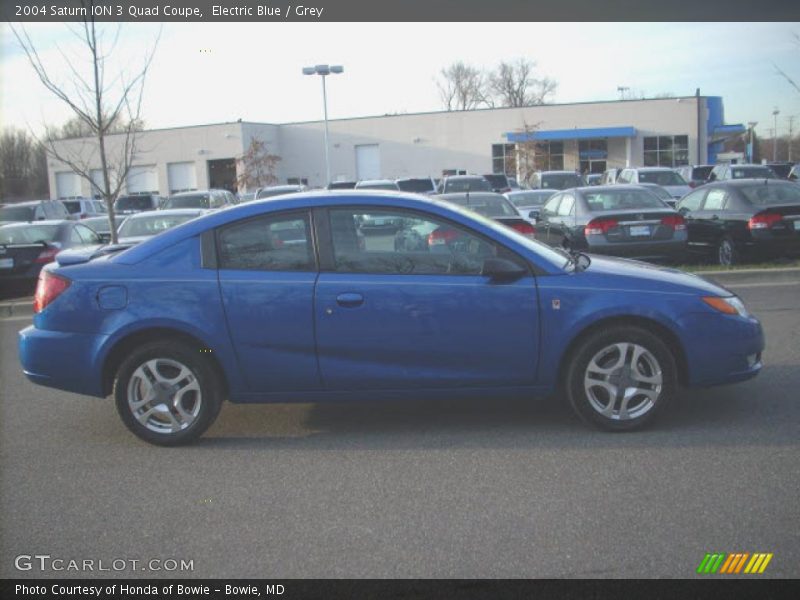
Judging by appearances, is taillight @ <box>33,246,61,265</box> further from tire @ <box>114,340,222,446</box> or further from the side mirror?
the side mirror

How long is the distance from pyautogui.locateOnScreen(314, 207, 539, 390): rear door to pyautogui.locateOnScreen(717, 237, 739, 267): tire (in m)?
8.55

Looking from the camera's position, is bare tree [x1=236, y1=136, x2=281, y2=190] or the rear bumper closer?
the rear bumper

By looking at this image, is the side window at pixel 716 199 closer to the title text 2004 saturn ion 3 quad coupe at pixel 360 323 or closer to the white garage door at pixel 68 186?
the title text 2004 saturn ion 3 quad coupe at pixel 360 323

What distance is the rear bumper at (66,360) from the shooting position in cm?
515

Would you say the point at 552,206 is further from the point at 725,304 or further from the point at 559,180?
the point at 559,180

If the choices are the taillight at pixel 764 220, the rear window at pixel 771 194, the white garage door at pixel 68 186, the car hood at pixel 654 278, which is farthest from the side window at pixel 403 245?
the white garage door at pixel 68 186

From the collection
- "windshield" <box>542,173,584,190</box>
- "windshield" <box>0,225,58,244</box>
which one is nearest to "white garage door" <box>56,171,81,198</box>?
"windshield" <box>542,173,584,190</box>

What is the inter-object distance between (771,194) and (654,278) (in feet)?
27.7

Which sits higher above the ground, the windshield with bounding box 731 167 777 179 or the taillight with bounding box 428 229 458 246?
the windshield with bounding box 731 167 777 179

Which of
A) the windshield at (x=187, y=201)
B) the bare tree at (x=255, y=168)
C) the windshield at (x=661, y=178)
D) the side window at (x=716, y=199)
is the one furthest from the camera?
the bare tree at (x=255, y=168)

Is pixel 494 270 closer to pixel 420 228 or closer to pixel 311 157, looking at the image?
pixel 420 228

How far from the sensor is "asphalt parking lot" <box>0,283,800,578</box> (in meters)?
3.60

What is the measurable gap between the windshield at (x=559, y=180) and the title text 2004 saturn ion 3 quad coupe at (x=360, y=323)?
844 inches

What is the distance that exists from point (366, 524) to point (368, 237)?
2.02 meters
